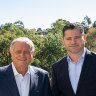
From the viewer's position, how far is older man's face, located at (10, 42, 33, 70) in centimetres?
347

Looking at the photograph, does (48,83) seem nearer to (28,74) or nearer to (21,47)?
(28,74)

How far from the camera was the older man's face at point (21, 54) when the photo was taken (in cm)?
347

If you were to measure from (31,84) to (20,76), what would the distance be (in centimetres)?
23

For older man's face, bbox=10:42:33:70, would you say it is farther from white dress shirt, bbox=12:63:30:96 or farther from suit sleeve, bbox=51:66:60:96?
suit sleeve, bbox=51:66:60:96

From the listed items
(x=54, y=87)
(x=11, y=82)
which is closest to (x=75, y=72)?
(x=54, y=87)

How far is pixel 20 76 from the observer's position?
3.50m

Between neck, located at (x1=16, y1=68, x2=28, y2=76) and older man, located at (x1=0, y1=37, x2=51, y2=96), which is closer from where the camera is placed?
older man, located at (x1=0, y1=37, x2=51, y2=96)

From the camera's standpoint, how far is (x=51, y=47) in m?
23.2

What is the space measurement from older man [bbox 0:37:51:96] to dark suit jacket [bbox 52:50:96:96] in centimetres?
45

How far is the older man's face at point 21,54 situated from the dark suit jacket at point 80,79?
760 mm

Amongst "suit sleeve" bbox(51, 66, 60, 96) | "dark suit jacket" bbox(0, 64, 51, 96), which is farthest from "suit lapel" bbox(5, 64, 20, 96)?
"suit sleeve" bbox(51, 66, 60, 96)

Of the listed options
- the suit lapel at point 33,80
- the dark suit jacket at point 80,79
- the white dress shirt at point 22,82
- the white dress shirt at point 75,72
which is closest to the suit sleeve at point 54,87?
the dark suit jacket at point 80,79

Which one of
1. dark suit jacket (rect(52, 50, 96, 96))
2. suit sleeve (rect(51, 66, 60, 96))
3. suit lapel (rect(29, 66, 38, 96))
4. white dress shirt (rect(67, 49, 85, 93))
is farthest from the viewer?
suit sleeve (rect(51, 66, 60, 96))

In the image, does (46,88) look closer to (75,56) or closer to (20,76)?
(20,76)
